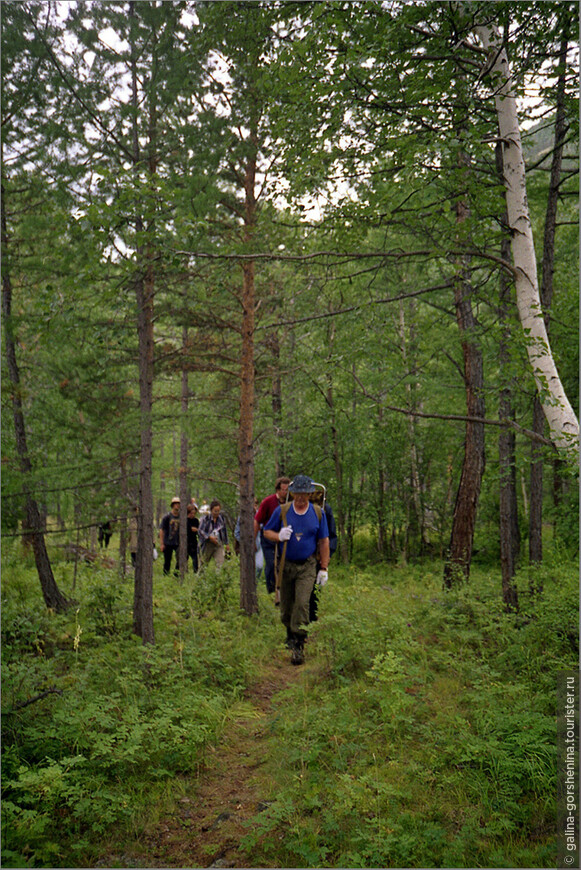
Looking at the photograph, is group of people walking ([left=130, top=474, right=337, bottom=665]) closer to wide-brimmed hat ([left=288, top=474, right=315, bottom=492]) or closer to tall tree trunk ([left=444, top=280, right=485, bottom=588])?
wide-brimmed hat ([left=288, top=474, right=315, bottom=492])

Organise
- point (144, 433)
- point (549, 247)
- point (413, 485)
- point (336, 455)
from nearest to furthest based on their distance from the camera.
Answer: point (549, 247) < point (144, 433) < point (336, 455) < point (413, 485)

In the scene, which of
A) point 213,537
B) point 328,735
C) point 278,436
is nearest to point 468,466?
point 328,735

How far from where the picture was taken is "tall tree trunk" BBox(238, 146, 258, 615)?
9453mm

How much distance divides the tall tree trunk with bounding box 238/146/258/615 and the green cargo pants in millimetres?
2123

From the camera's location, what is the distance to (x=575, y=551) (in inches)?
431

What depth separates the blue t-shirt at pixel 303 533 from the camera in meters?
7.08

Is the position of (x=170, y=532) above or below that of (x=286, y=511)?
below

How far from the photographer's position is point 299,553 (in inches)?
281

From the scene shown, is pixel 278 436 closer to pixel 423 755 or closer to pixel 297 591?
pixel 297 591

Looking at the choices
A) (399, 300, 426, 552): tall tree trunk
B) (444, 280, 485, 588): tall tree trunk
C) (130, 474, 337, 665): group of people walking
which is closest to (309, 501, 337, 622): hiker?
(130, 474, 337, 665): group of people walking

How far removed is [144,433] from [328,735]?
13.0 ft

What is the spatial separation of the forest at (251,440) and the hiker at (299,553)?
47cm

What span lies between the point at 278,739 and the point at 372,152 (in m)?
5.63

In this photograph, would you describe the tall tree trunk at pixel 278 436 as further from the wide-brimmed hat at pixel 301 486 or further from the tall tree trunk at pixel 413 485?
the wide-brimmed hat at pixel 301 486
